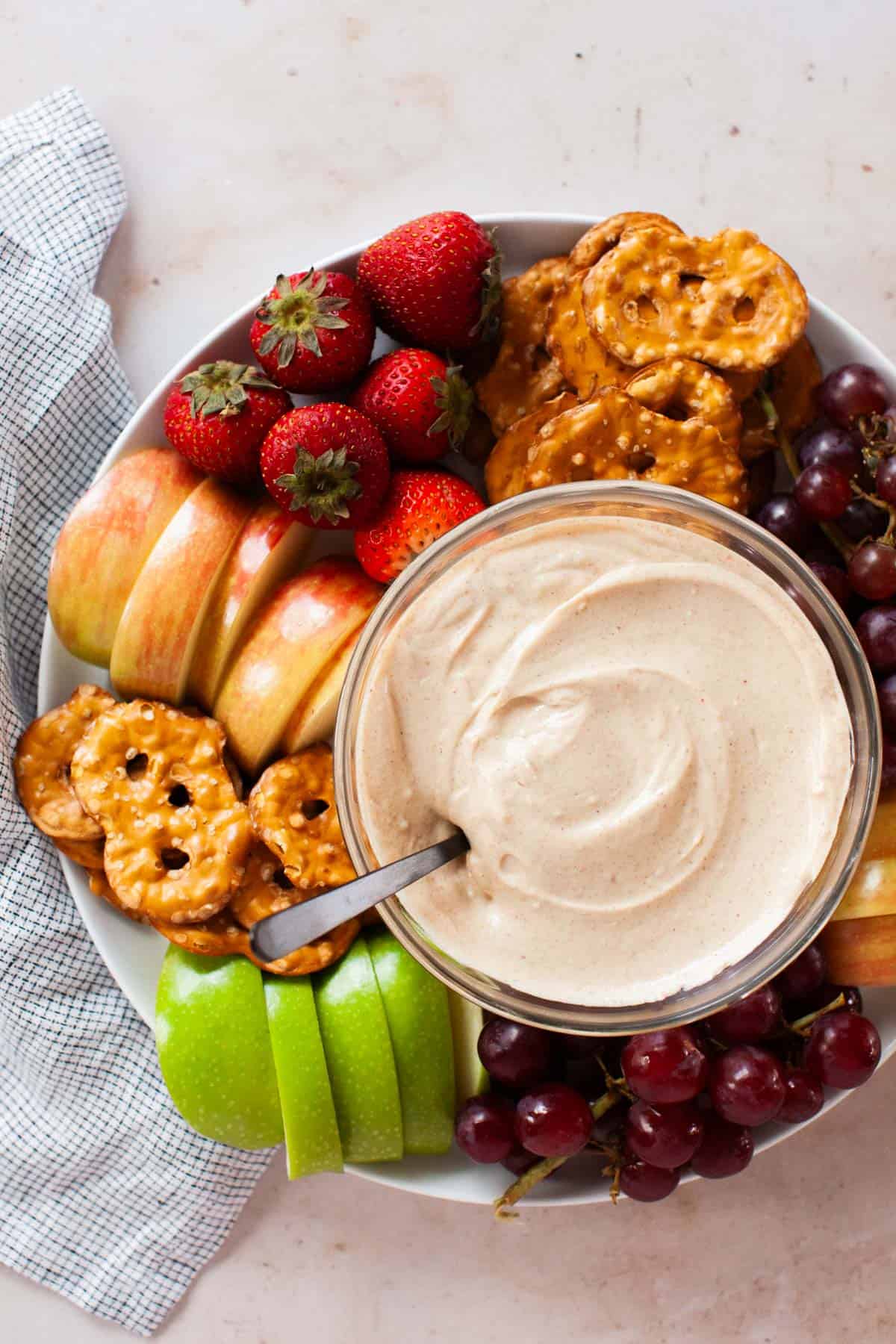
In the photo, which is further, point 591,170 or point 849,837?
point 591,170

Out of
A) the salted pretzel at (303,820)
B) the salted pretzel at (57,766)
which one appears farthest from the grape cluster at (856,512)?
the salted pretzel at (57,766)

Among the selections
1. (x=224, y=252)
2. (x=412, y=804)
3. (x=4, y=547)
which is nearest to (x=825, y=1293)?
(x=412, y=804)

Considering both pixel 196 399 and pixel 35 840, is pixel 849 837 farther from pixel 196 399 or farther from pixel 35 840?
pixel 35 840

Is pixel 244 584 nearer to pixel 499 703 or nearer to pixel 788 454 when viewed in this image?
pixel 499 703

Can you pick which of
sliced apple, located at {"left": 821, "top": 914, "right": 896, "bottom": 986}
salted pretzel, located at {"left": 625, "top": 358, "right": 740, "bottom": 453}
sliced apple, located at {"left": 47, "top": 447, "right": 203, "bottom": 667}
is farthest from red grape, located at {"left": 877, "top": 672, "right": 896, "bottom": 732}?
sliced apple, located at {"left": 47, "top": 447, "right": 203, "bottom": 667}

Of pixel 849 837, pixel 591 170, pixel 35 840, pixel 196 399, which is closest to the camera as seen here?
pixel 849 837

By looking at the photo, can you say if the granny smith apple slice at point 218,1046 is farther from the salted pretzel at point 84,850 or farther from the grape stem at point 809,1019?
the grape stem at point 809,1019
